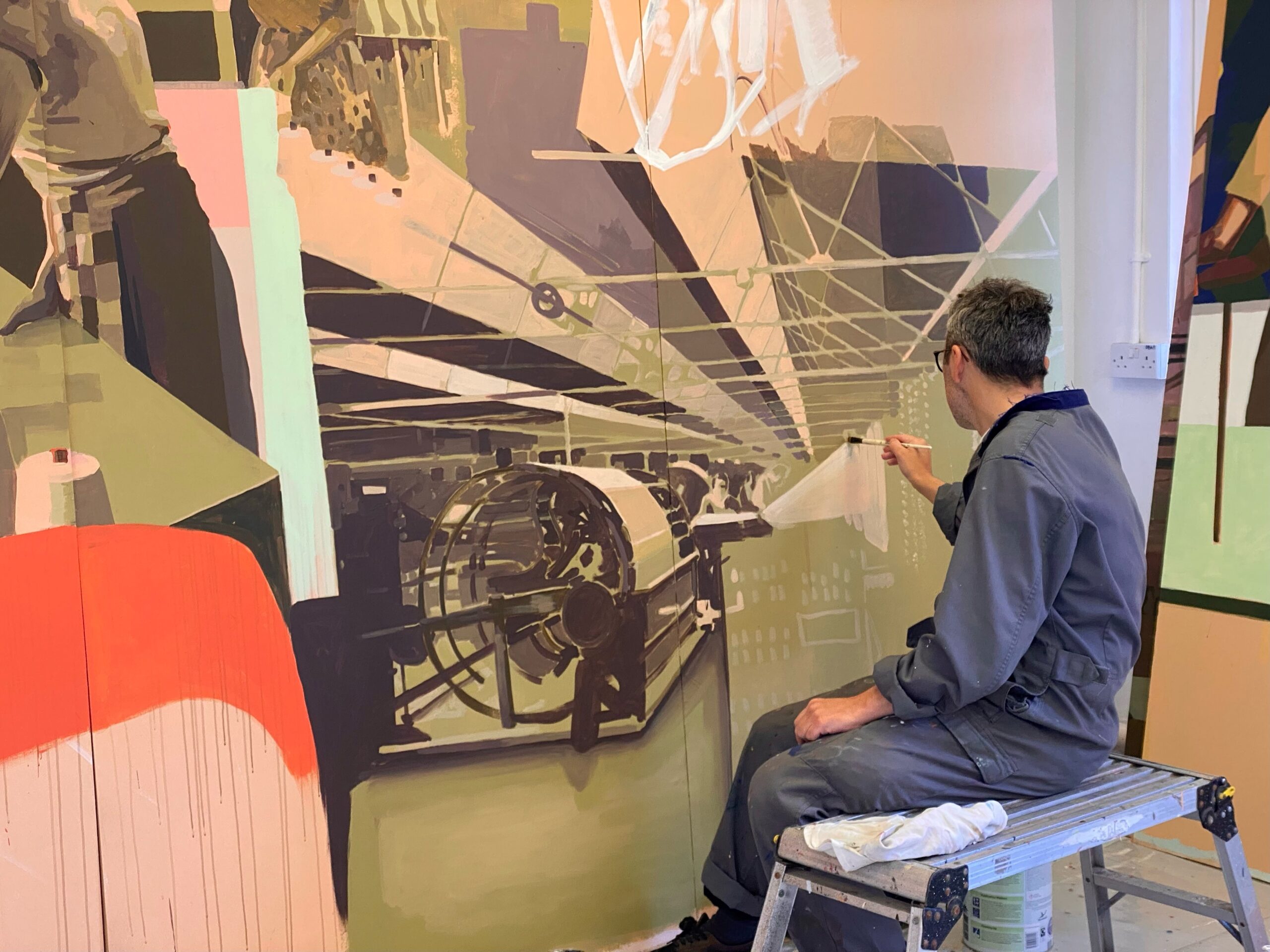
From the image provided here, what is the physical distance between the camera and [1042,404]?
1.91 m

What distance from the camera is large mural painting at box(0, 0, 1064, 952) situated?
1902 mm

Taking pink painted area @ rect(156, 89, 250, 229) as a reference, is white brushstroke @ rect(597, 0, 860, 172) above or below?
above

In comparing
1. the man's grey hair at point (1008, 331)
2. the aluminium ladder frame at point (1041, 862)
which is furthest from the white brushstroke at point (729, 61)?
the aluminium ladder frame at point (1041, 862)

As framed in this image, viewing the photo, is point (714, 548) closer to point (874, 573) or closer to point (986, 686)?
point (874, 573)

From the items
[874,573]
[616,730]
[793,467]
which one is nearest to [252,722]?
[616,730]

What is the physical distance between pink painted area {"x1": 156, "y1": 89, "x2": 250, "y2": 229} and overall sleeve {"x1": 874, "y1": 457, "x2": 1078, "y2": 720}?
135 centimetres

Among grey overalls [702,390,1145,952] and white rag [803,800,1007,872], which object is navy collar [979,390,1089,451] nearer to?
grey overalls [702,390,1145,952]

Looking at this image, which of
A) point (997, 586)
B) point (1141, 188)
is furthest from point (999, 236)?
point (997, 586)

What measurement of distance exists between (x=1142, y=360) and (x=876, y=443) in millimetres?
913

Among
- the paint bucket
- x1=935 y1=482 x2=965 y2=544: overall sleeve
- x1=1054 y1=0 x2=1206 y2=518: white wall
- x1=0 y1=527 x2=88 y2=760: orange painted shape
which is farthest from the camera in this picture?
x1=1054 y1=0 x2=1206 y2=518: white wall

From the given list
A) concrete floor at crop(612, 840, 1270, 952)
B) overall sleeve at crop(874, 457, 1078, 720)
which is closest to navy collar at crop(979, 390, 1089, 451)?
overall sleeve at crop(874, 457, 1078, 720)

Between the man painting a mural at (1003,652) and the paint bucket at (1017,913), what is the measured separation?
11.8 inches

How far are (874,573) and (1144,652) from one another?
31.2 inches

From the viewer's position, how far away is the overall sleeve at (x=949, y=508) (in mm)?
2227
